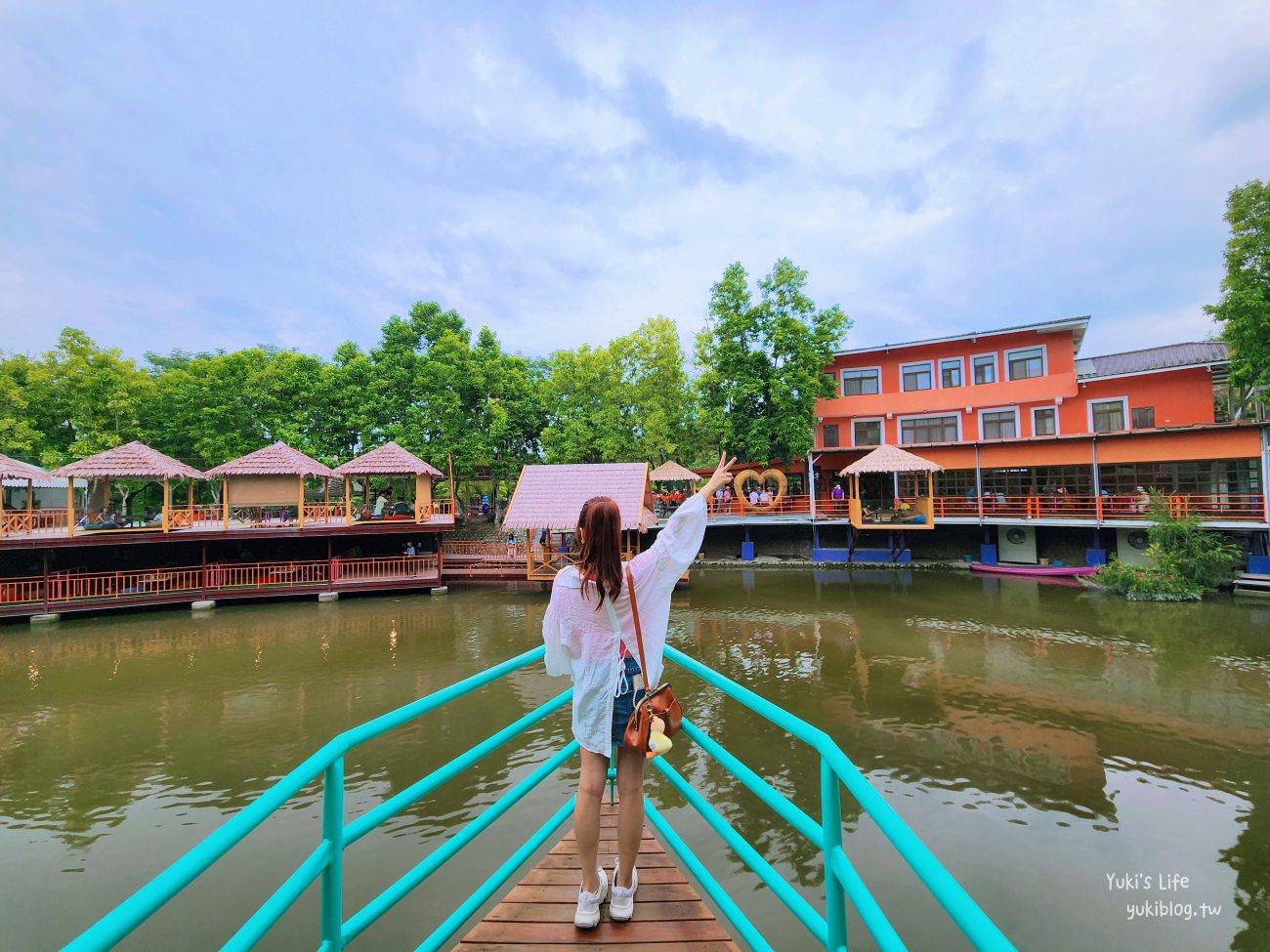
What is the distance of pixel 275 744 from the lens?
758 cm

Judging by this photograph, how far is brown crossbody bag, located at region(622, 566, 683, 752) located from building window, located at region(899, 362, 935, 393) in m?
25.3

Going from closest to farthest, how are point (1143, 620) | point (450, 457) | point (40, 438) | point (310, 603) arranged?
point (1143, 620) < point (310, 603) < point (40, 438) < point (450, 457)

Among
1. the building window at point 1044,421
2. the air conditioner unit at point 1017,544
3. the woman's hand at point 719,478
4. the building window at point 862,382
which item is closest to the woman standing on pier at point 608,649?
the woman's hand at point 719,478

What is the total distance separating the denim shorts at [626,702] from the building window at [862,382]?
2524 centimetres

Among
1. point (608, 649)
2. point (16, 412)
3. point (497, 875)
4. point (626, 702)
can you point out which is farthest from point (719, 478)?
point (16, 412)

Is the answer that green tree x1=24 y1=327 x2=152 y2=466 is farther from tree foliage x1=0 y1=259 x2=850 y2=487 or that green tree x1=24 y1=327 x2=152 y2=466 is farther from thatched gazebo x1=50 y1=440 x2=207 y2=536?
thatched gazebo x1=50 y1=440 x2=207 y2=536

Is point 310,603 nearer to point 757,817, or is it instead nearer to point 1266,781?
point 757,817

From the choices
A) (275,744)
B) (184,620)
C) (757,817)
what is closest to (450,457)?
(184,620)

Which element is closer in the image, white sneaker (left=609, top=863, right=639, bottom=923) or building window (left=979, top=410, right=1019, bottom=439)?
white sneaker (left=609, top=863, right=639, bottom=923)

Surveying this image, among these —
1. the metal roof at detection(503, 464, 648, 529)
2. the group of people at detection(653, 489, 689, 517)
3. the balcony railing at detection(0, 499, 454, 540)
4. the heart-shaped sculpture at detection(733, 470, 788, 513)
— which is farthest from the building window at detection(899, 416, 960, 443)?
the balcony railing at detection(0, 499, 454, 540)

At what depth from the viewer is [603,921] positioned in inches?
93.7

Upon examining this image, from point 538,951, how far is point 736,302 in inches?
993

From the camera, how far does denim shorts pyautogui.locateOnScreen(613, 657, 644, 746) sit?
236cm

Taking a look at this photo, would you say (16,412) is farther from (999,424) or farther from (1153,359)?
(1153,359)
